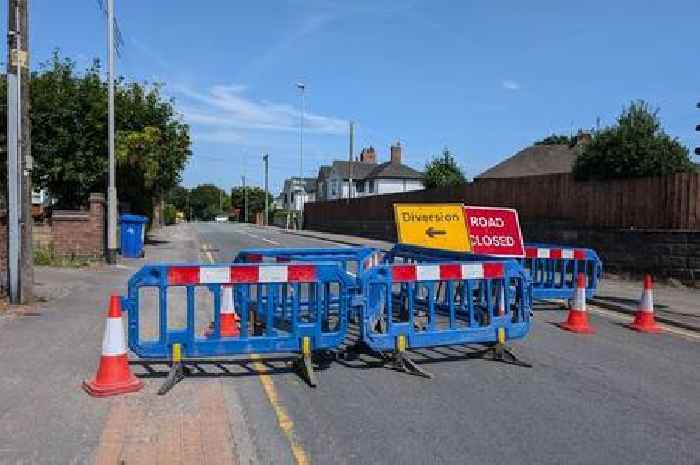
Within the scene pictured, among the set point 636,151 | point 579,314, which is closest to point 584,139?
point 636,151

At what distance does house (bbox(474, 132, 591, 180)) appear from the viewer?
56.9m

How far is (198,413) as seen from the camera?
226 inches

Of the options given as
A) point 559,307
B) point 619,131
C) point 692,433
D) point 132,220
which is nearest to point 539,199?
point 619,131

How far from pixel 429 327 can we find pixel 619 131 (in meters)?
19.1

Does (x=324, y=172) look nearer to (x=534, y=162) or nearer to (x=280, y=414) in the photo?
(x=534, y=162)

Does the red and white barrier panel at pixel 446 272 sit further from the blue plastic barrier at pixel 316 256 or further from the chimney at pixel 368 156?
the chimney at pixel 368 156

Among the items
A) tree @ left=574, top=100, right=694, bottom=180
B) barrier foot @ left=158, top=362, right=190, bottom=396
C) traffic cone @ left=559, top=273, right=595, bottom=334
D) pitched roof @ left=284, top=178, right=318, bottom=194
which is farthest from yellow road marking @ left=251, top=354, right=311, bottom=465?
pitched roof @ left=284, top=178, right=318, bottom=194

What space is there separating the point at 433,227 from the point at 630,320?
360 centimetres

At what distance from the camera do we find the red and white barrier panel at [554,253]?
39.9 feet

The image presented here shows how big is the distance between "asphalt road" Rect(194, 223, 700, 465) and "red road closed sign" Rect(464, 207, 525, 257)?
324cm

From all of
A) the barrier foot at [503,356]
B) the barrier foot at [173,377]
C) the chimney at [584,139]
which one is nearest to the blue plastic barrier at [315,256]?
the barrier foot at [503,356]

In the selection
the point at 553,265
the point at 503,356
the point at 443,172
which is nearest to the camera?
the point at 503,356

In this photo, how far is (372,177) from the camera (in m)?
80.7

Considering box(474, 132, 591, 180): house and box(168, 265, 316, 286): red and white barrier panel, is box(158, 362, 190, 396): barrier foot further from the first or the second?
box(474, 132, 591, 180): house
